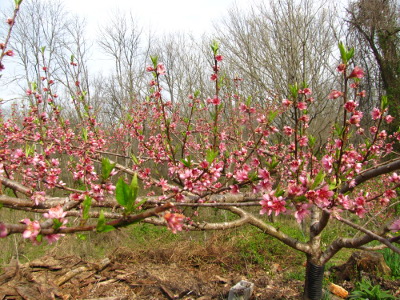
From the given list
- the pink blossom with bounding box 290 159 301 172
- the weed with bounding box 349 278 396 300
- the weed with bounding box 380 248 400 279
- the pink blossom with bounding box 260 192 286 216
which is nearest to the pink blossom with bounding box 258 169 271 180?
the pink blossom with bounding box 260 192 286 216

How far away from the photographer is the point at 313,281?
11.9ft

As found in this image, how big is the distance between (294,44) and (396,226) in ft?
28.4

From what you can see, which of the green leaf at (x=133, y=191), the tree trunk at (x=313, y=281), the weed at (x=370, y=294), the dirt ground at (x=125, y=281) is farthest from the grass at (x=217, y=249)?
the green leaf at (x=133, y=191)

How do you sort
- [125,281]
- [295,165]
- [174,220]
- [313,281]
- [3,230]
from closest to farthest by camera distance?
[3,230] < [174,220] < [295,165] < [313,281] < [125,281]

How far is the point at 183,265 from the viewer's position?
19.0 feet

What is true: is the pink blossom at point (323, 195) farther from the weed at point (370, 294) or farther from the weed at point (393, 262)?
the weed at point (393, 262)

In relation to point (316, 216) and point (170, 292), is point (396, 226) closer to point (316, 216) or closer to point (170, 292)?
point (316, 216)

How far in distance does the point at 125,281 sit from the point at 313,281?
10.1 feet

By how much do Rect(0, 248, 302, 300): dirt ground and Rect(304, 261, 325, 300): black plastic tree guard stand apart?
64cm

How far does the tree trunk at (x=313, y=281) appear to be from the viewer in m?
3.57

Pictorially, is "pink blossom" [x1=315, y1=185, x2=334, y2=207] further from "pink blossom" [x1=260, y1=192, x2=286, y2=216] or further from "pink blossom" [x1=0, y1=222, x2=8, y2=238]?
"pink blossom" [x1=0, y1=222, x2=8, y2=238]

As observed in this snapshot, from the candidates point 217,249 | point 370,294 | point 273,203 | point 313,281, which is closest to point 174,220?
point 273,203

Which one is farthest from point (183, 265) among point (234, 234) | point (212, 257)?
point (234, 234)

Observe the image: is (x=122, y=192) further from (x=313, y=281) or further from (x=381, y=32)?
(x=381, y=32)
